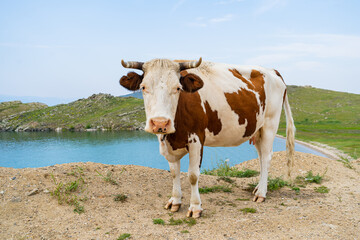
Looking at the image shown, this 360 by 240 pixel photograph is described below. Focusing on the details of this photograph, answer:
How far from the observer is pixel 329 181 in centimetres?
891

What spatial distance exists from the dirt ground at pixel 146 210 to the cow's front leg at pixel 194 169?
0.74 feet

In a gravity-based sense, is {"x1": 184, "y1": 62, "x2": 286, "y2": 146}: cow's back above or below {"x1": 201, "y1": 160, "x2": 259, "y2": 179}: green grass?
above

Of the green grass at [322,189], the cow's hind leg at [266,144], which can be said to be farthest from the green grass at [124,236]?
the green grass at [322,189]

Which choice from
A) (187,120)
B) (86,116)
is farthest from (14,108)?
(187,120)

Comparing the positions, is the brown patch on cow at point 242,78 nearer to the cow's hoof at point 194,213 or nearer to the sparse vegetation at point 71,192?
the cow's hoof at point 194,213

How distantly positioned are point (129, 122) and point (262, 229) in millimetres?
43941

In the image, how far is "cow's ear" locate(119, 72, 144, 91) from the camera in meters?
4.87

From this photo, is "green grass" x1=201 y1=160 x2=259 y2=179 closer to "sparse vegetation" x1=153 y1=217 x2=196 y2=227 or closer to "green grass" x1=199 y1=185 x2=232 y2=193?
"green grass" x1=199 y1=185 x2=232 y2=193

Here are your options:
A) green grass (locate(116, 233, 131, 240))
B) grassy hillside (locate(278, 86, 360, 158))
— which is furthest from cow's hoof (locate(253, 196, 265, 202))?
grassy hillside (locate(278, 86, 360, 158))

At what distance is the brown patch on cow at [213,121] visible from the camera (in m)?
5.47

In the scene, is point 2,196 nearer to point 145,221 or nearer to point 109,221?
point 109,221

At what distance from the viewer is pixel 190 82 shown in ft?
15.7

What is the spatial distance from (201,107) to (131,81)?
1475mm

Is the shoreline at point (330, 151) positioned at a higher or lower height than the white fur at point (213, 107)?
lower
